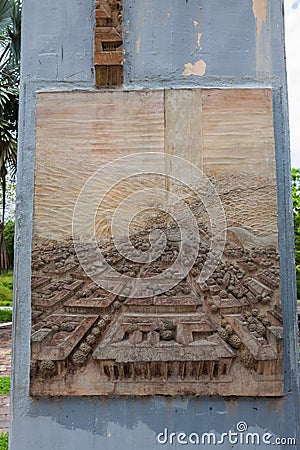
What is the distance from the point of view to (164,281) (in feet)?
7.39

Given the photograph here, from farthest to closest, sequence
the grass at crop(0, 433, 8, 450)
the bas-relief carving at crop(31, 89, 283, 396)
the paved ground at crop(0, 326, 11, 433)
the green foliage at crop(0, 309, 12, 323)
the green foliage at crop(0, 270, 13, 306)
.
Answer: the green foliage at crop(0, 270, 13, 306), the green foliage at crop(0, 309, 12, 323), the paved ground at crop(0, 326, 11, 433), the grass at crop(0, 433, 8, 450), the bas-relief carving at crop(31, 89, 283, 396)

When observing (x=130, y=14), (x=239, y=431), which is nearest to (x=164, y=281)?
(x=239, y=431)

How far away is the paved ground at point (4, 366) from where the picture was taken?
4.27m

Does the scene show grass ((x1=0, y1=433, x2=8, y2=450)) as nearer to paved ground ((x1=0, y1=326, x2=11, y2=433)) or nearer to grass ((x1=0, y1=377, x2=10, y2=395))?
paved ground ((x1=0, y1=326, x2=11, y2=433))

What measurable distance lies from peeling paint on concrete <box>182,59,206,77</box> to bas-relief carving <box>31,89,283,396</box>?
13 cm

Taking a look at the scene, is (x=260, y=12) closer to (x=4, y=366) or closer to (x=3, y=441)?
(x=3, y=441)

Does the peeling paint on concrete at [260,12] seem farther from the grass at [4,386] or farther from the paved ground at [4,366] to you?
the grass at [4,386]

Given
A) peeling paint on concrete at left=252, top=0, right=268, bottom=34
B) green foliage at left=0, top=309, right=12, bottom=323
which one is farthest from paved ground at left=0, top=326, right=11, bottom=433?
peeling paint on concrete at left=252, top=0, right=268, bottom=34

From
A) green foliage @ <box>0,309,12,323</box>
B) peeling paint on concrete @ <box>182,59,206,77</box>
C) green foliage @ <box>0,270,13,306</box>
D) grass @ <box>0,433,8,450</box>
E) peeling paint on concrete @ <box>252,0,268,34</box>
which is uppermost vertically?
peeling paint on concrete @ <box>252,0,268,34</box>

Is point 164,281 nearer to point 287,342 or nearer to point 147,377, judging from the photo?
point 147,377

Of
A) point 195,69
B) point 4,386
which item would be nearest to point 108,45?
point 195,69

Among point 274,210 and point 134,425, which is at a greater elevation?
point 274,210

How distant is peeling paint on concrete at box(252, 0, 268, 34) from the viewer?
2439mm

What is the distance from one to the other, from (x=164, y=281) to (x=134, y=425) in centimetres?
74
